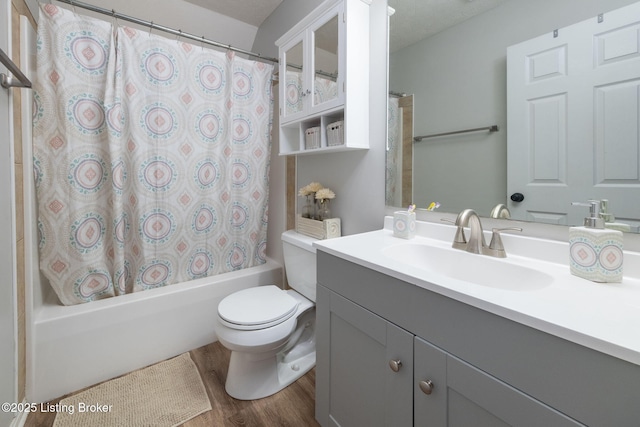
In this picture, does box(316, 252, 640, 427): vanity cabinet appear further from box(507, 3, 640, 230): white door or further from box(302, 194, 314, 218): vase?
box(302, 194, 314, 218): vase

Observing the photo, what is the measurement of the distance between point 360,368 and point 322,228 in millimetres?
759

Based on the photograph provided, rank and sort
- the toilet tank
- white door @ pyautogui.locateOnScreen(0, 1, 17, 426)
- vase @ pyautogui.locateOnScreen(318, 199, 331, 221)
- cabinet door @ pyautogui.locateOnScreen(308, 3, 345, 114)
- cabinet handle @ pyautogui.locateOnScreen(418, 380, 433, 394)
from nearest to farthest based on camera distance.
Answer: cabinet handle @ pyautogui.locateOnScreen(418, 380, 433, 394), white door @ pyautogui.locateOnScreen(0, 1, 17, 426), cabinet door @ pyautogui.locateOnScreen(308, 3, 345, 114), the toilet tank, vase @ pyautogui.locateOnScreen(318, 199, 331, 221)

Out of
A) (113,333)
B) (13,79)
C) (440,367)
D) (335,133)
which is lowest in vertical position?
(113,333)

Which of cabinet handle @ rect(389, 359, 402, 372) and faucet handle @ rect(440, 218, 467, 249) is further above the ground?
faucet handle @ rect(440, 218, 467, 249)

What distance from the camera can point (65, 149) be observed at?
1.43 m

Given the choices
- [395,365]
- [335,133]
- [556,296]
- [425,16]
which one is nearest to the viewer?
[556,296]

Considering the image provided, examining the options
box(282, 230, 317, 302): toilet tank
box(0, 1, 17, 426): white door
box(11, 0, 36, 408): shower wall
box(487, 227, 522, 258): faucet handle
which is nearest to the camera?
box(487, 227, 522, 258): faucet handle

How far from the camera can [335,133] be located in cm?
141

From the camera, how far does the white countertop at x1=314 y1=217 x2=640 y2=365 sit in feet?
1.52

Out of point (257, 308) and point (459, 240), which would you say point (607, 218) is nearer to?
point (459, 240)

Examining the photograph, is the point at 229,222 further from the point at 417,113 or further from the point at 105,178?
the point at 417,113

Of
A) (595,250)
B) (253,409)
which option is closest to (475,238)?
(595,250)

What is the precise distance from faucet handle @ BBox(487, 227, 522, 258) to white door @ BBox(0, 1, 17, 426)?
5.79 ft

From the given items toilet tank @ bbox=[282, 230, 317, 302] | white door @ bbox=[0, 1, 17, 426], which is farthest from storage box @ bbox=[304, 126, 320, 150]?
white door @ bbox=[0, 1, 17, 426]
